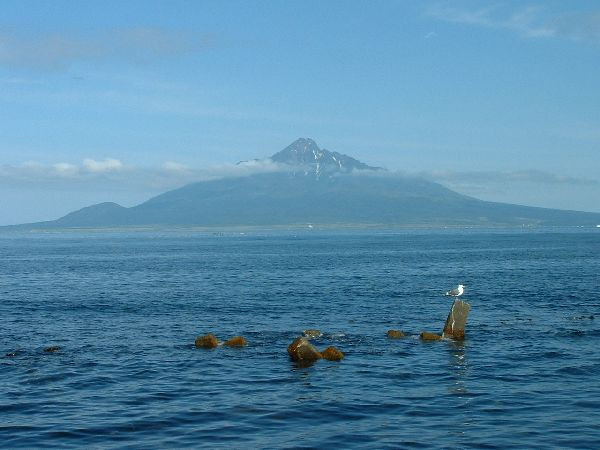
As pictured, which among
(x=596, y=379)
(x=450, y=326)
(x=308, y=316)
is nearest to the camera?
(x=596, y=379)

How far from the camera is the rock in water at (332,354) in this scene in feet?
113

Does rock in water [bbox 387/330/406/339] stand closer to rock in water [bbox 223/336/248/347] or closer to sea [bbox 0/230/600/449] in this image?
sea [bbox 0/230/600/449]

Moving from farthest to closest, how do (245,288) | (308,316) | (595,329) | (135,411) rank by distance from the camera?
1. (245,288)
2. (308,316)
3. (595,329)
4. (135,411)

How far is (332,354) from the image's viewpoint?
113ft

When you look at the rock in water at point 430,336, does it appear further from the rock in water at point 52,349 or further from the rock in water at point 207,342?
the rock in water at point 52,349

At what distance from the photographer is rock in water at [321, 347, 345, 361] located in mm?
34344

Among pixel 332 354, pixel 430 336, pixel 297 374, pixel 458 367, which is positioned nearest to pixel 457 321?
pixel 430 336

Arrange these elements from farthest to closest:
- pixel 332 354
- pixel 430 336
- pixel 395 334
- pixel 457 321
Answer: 1. pixel 395 334
2. pixel 457 321
3. pixel 430 336
4. pixel 332 354

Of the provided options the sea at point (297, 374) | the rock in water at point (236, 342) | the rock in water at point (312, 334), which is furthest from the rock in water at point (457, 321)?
the rock in water at point (236, 342)

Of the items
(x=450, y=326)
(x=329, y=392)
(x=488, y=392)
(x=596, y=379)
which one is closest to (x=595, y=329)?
(x=450, y=326)

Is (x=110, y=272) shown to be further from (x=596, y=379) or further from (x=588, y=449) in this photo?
(x=588, y=449)

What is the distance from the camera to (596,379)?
98.3 feet

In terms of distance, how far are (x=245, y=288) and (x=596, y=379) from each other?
4542cm

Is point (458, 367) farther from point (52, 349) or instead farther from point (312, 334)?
point (52, 349)
